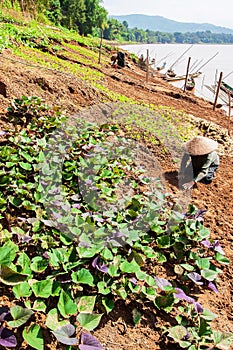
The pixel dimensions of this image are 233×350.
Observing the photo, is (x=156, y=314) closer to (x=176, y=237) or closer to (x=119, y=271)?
(x=119, y=271)

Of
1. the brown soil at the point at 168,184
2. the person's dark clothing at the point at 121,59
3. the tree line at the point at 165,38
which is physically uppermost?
the tree line at the point at 165,38

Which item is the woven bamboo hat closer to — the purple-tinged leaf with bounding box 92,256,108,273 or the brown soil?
the brown soil

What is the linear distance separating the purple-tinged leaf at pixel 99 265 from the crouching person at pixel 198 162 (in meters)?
2.16

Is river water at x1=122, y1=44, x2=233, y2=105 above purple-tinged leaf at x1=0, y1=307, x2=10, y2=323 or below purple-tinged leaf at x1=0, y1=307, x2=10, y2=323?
above

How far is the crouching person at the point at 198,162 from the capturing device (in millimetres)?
4168

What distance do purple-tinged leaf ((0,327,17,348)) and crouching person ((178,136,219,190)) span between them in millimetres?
2888

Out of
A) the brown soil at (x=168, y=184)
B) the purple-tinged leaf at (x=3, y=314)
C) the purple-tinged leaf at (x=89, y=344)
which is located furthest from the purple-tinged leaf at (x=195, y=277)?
the purple-tinged leaf at (x=3, y=314)

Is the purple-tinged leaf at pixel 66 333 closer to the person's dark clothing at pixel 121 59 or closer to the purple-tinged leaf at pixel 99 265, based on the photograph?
the purple-tinged leaf at pixel 99 265

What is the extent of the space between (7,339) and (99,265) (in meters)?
0.74

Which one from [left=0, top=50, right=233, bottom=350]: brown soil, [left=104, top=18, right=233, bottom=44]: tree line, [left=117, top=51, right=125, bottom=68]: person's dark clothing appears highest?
[left=104, top=18, right=233, bottom=44]: tree line

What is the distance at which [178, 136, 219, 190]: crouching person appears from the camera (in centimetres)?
417

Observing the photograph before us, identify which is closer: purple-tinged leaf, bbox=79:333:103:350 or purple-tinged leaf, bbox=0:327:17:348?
purple-tinged leaf, bbox=0:327:17:348

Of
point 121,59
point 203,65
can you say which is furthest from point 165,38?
point 121,59

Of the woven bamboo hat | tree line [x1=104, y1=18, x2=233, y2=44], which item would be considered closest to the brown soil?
the woven bamboo hat
